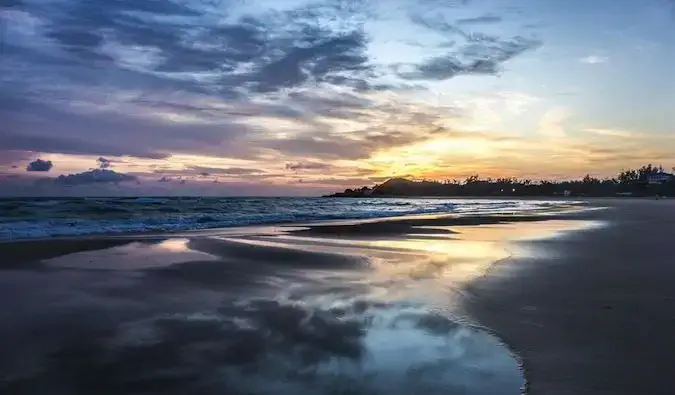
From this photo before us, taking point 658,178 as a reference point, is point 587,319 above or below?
below

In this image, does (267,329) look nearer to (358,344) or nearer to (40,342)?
(358,344)

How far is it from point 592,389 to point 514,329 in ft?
6.50

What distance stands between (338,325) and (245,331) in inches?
44.8

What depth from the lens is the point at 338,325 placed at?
662 cm

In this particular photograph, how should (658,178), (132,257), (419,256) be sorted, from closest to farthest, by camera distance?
1. (132,257)
2. (419,256)
3. (658,178)

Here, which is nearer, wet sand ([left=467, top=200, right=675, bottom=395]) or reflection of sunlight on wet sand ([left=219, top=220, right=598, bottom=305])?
wet sand ([left=467, top=200, right=675, bottom=395])

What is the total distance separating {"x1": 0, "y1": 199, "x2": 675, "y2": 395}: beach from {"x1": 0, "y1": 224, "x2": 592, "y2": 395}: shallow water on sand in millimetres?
24

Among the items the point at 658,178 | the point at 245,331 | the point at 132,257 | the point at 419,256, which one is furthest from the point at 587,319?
the point at 658,178

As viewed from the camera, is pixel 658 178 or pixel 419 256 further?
pixel 658 178

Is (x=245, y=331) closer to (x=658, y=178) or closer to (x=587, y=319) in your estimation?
(x=587, y=319)

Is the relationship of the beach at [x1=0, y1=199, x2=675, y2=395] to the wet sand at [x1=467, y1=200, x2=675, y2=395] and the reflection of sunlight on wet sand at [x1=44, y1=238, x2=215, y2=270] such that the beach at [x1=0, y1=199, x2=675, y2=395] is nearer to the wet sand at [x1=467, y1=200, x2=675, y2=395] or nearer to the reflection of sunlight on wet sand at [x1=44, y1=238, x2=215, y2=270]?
the wet sand at [x1=467, y1=200, x2=675, y2=395]

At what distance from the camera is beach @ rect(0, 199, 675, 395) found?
4621 millimetres

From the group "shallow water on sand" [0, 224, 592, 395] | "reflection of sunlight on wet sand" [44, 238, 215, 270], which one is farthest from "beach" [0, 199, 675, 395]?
"reflection of sunlight on wet sand" [44, 238, 215, 270]

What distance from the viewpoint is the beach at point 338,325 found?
182 inches
